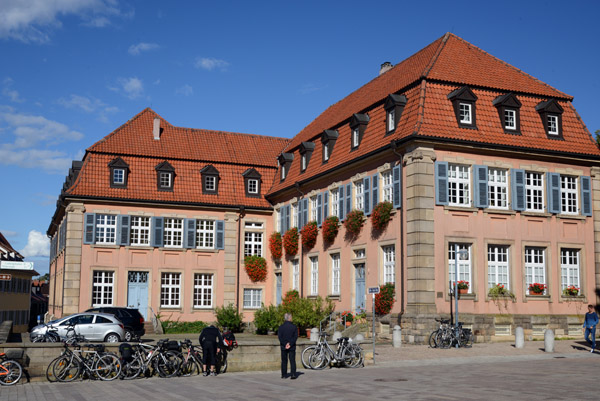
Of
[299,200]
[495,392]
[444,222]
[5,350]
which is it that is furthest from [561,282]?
[5,350]

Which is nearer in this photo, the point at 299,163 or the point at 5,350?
the point at 5,350

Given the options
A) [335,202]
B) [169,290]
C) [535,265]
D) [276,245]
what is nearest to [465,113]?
[535,265]

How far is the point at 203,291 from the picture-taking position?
134ft

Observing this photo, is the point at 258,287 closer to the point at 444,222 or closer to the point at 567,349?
the point at 444,222

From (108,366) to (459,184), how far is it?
623 inches

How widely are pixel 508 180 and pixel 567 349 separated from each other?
24.1ft

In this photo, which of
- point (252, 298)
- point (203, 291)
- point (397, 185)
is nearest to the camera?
point (397, 185)

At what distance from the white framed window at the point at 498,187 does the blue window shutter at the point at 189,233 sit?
18.3 m

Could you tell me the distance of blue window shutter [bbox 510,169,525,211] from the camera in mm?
28391

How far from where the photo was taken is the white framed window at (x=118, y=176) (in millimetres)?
39981

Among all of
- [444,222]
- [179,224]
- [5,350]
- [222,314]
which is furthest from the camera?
[179,224]

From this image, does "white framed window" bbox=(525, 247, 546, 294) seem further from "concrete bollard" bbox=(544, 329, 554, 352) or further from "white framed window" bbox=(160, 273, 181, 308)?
"white framed window" bbox=(160, 273, 181, 308)

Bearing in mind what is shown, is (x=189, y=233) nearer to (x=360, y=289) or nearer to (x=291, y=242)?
(x=291, y=242)

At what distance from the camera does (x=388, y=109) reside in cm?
2991
